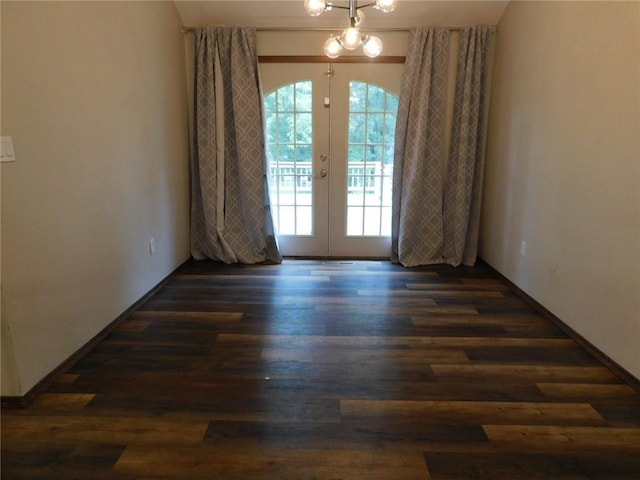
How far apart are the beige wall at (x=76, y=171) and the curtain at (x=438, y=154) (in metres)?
2.25

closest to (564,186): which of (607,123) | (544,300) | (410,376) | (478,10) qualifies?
(607,123)

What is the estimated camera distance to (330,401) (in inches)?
76.5

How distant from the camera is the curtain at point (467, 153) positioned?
380cm

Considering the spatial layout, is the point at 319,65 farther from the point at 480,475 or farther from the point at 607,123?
the point at 480,475

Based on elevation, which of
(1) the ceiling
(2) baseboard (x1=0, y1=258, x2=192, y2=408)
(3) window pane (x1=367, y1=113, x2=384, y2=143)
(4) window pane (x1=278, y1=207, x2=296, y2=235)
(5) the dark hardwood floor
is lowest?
(5) the dark hardwood floor

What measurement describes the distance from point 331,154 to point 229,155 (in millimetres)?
1036

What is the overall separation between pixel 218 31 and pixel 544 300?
3.64 meters

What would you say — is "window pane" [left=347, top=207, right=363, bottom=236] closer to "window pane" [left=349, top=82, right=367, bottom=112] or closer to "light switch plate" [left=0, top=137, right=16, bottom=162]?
"window pane" [left=349, top=82, right=367, bottom=112]

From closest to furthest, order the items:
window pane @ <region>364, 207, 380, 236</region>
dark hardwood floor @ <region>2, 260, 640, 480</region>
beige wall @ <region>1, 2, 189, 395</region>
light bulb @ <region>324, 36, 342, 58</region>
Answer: dark hardwood floor @ <region>2, 260, 640, 480</region>
beige wall @ <region>1, 2, 189, 395</region>
light bulb @ <region>324, 36, 342, 58</region>
window pane @ <region>364, 207, 380, 236</region>

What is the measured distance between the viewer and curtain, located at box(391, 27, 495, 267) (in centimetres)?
382

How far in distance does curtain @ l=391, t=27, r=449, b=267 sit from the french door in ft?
0.60

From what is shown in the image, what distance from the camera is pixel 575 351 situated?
244 centimetres

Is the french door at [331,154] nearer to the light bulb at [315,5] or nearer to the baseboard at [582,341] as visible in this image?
the baseboard at [582,341]

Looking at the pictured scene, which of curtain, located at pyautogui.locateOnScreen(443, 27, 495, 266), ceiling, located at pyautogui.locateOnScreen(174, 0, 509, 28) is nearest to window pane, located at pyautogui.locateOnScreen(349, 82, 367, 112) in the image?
ceiling, located at pyautogui.locateOnScreen(174, 0, 509, 28)
